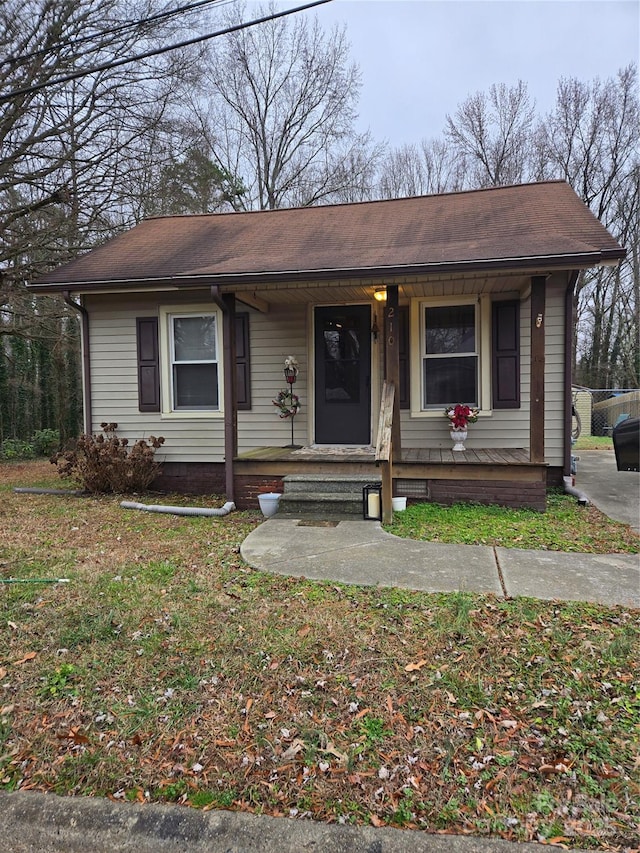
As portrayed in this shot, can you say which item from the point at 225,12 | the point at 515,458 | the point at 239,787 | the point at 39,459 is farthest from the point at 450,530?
the point at 225,12

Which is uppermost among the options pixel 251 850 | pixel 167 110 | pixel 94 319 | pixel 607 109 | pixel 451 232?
pixel 607 109

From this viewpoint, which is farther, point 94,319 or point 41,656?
point 94,319

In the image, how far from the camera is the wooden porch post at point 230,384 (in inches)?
243

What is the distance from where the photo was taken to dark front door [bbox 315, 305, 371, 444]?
23.9 ft

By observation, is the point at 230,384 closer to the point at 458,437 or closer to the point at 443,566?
the point at 458,437

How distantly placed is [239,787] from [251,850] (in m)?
0.25

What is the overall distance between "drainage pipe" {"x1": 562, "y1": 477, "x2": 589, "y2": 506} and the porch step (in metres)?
2.54

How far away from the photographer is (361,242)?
22.7ft

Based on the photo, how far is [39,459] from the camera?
1276 centimetres

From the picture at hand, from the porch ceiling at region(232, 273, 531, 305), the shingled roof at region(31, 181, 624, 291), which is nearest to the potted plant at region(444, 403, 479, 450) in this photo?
the porch ceiling at region(232, 273, 531, 305)

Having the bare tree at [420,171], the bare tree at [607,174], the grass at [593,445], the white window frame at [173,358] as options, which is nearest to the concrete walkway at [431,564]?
the white window frame at [173,358]

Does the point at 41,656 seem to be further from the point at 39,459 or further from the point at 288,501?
the point at 39,459

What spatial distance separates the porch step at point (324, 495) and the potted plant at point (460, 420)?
141cm

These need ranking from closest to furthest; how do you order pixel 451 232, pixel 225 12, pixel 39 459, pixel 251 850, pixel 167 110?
1. pixel 251 850
2. pixel 451 232
3. pixel 167 110
4. pixel 39 459
5. pixel 225 12
